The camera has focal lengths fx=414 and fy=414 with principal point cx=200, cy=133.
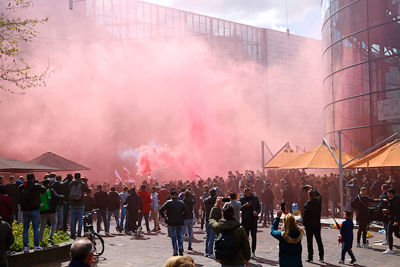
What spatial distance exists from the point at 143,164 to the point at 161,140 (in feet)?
21.7

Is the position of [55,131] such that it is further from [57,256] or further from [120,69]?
[57,256]

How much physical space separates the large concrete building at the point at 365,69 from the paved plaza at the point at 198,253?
11943mm

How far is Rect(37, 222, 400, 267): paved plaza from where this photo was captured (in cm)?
945

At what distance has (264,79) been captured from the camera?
57.9 meters

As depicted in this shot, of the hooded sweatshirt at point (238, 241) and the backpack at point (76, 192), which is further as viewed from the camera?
the backpack at point (76, 192)

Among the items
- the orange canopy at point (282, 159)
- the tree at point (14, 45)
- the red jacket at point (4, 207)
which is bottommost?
the red jacket at point (4, 207)

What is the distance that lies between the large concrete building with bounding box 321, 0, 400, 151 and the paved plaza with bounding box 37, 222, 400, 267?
11943 mm

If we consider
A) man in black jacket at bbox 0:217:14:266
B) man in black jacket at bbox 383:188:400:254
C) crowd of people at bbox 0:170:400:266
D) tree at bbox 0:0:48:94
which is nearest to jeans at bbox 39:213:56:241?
crowd of people at bbox 0:170:400:266

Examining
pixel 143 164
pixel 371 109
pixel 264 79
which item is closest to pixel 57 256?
pixel 371 109

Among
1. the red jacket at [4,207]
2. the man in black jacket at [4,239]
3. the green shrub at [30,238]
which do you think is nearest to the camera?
the man in black jacket at [4,239]

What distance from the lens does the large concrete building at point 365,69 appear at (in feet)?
77.5

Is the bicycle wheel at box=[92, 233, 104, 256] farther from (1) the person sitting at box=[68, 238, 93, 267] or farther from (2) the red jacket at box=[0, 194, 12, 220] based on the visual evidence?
(1) the person sitting at box=[68, 238, 93, 267]

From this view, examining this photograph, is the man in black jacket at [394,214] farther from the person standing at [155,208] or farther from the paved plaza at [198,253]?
the person standing at [155,208]

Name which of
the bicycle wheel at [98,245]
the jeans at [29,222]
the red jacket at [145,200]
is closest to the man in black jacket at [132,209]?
the red jacket at [145,200]
